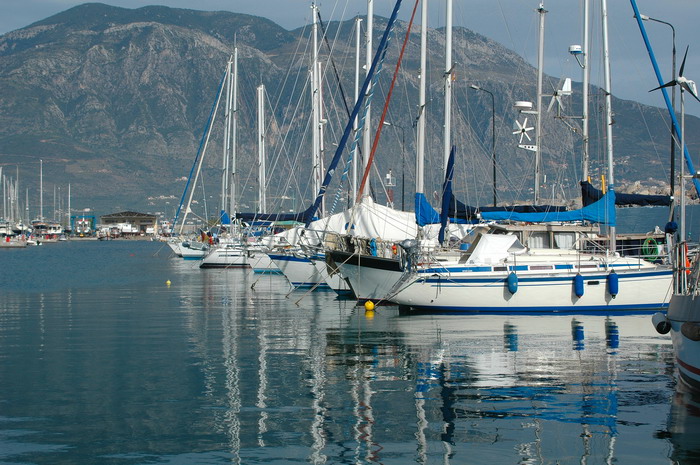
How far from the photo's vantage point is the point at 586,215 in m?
39.9

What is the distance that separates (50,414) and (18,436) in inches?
70.8

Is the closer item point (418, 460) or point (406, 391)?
point (418, 460)

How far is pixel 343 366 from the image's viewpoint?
23703 millimetres

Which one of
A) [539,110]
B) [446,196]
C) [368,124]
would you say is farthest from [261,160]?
[446,196]

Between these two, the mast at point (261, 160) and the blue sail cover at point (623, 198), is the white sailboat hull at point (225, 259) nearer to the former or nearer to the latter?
the mast at point (261, 160)

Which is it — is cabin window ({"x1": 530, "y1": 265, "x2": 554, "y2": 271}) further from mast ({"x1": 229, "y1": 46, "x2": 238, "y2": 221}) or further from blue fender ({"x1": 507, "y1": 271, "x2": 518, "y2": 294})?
mast ({"x1": 229, "y1": 46, "x2": 238, "y2": 221})

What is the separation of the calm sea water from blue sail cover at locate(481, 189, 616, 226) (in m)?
6.03

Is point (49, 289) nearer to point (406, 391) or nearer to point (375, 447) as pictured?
point (406, 391)

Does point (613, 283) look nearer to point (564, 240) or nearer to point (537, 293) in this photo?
point (537, 293)

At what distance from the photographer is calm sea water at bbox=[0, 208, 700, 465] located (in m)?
15.7

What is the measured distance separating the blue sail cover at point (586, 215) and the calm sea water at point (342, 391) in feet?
19.8

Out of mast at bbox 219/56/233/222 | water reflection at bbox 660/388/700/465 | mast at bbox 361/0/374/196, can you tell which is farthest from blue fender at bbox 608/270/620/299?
mast at bbox 219/56/233/222

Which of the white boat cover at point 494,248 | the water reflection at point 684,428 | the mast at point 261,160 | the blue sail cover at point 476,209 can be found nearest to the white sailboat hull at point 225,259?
the mast at point 261,160

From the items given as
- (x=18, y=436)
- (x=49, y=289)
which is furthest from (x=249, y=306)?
(x=18, y=436)
